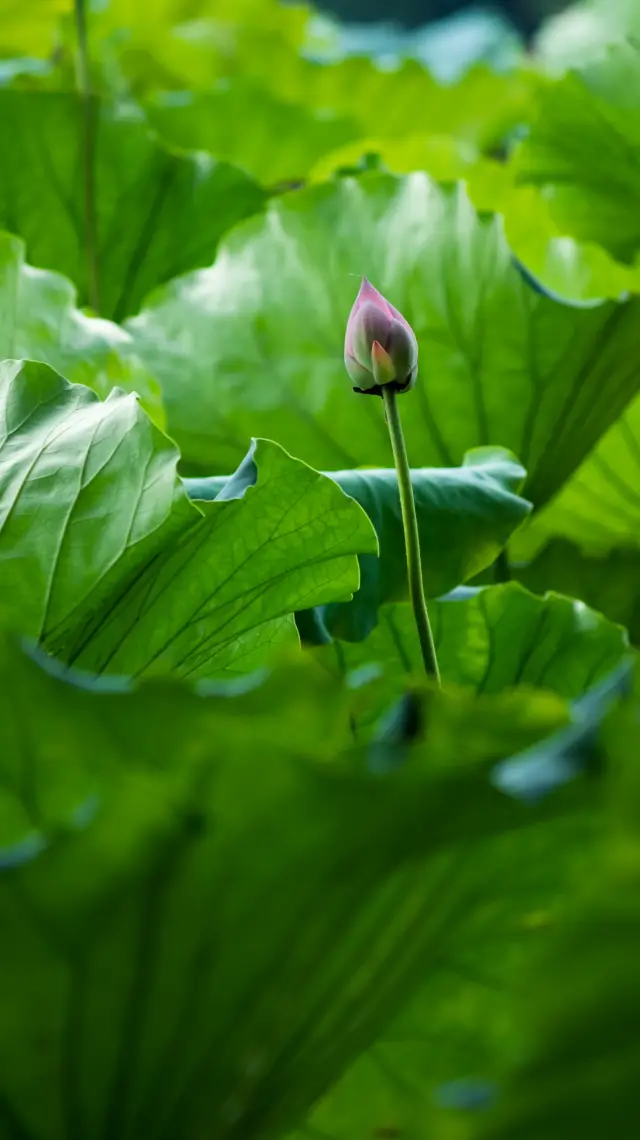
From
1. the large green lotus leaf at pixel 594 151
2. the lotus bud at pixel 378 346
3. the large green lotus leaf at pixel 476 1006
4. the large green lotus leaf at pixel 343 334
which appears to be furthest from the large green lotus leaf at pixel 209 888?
the large green lotus leaf at pixel 594 151

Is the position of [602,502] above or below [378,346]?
below

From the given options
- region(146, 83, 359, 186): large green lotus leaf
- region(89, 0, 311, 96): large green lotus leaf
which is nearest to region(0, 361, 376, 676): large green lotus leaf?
region(146, 83, 359, 186): large green lotus leaf

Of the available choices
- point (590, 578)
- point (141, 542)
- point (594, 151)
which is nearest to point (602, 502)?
point (590, 578)

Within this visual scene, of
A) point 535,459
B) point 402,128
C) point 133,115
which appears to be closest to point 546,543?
point 535,459

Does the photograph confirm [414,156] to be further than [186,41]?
No

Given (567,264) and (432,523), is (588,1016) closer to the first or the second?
(432,523)

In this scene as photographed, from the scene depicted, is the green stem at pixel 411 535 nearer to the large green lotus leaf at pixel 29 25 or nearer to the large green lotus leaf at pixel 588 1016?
the large green lotus leaf at pixel 588 1016

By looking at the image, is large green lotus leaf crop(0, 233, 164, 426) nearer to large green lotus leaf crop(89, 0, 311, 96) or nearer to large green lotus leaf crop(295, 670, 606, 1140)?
large green lotus leaf crop(295, 670, 606, 1140)
